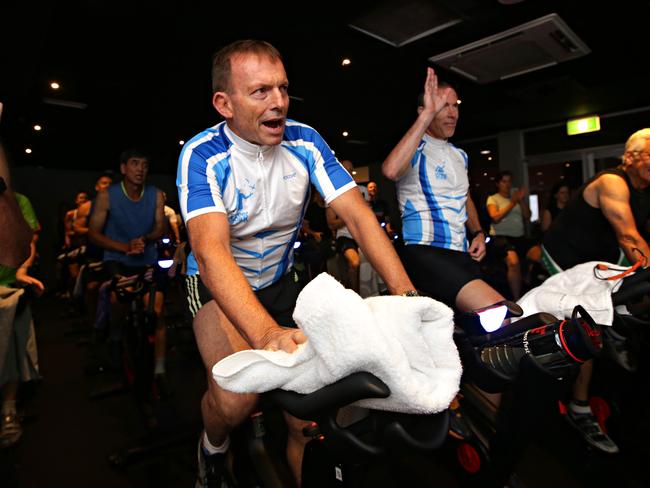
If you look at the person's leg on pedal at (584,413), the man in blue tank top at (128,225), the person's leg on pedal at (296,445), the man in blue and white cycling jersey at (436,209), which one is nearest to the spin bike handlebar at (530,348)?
the person's leg on pedal at (296,445)

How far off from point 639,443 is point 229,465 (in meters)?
2.06

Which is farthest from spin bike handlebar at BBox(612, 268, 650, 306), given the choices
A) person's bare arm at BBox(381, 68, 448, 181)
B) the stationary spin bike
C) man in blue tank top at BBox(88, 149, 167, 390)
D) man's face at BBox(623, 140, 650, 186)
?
man in blue tank top at BBox(88, 149, 167, 390)

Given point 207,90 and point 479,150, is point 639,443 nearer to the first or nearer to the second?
point 207,90

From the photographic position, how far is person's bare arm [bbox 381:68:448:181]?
1.90 meters

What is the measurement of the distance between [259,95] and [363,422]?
3.32 feet

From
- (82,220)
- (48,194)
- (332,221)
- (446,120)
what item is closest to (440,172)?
(446,120)

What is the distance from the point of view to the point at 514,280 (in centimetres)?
446

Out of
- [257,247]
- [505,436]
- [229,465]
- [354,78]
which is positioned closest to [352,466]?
[505,436]

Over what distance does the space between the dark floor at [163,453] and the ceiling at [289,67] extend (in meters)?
3.12

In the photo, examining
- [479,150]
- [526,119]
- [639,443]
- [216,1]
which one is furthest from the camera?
[479,150]

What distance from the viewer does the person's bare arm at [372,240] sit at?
1.30m

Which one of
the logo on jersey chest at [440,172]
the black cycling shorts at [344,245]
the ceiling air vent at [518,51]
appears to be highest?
the ceiling air vent at [518,51]

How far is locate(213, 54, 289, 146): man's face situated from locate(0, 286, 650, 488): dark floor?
3.85ft

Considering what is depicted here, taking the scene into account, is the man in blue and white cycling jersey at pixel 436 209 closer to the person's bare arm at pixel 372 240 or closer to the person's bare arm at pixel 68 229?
the person's bare arm at pixel 372 240
